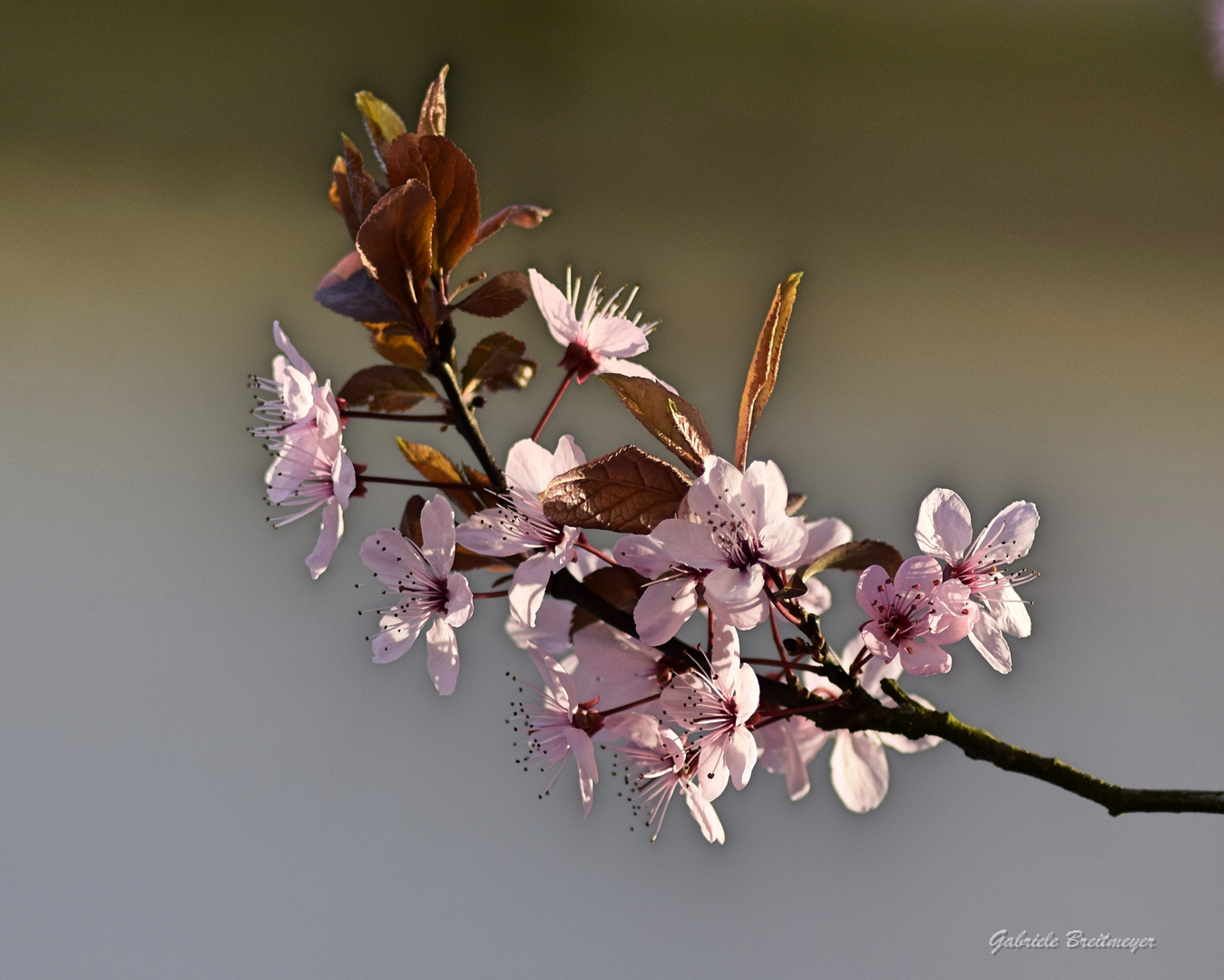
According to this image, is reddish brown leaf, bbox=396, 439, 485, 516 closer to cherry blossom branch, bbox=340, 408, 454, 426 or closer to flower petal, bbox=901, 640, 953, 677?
cherry blossom branch, bbox=340, 408, 454, 426

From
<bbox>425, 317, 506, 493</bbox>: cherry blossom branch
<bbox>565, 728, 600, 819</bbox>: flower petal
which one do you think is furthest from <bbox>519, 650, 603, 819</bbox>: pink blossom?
<bbox>425, 317, 506, 493</bbox>: cherry blossom branch

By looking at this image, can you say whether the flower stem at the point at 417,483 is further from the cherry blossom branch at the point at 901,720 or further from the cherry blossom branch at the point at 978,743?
the cherry blossom branch at the point at 978,743

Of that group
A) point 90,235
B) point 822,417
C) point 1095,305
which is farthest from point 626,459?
point 1095,305

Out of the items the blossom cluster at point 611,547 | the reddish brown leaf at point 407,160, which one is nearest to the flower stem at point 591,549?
the blossom cluster at point 611,547

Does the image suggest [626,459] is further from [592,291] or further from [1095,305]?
[1095,305]

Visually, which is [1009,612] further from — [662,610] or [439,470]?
[439,470]

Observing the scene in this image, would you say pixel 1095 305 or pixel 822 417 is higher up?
pixel 1095 305
